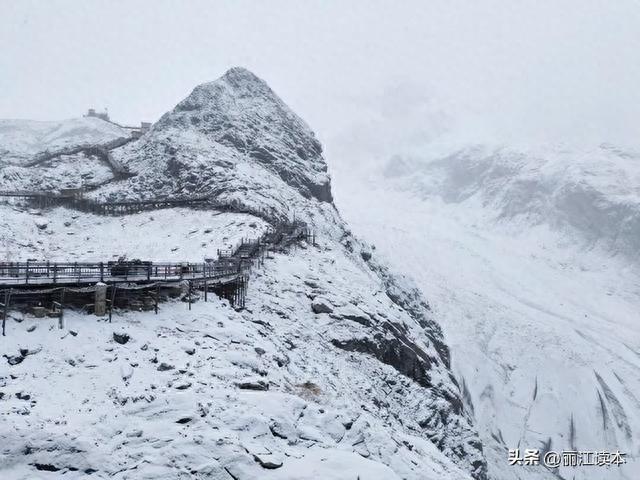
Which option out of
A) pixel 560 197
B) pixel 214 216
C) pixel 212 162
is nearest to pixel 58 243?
pixel 214 216

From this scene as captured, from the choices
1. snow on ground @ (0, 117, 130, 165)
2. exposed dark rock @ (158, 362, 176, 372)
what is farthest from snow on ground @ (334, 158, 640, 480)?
snow on ground @ (0, 117, 130, 165)

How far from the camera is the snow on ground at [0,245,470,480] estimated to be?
43.6ft

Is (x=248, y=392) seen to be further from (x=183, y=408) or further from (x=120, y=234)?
(x=120, y=234)

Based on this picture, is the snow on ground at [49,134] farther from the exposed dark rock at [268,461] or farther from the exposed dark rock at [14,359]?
the exposed dark rock at [268,461]

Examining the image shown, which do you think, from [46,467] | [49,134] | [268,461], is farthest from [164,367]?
[49,134]

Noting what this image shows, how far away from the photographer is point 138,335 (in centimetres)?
1959

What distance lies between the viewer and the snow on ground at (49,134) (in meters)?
110

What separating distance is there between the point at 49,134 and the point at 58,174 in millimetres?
78857

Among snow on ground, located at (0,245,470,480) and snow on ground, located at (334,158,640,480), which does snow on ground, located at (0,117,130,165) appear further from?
snow on ground, located at (0,245,470,480)

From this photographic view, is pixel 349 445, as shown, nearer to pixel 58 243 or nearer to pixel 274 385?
pixel 274 385

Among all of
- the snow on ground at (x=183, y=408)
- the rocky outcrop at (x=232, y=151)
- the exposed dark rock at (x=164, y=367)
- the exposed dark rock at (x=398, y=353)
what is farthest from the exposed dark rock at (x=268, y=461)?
the rocky outcrop at (x=232, y=151)

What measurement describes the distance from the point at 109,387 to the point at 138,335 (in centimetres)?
367

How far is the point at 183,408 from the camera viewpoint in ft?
50.1

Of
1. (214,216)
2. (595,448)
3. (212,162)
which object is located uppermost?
(212,162)
